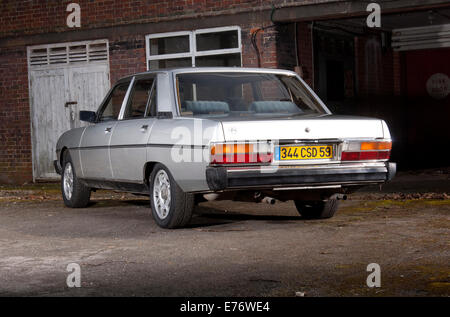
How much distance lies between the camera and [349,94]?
17062mm

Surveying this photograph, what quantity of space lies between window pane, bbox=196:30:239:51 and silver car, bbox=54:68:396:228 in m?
5.55

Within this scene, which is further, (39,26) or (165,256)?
(39,26)

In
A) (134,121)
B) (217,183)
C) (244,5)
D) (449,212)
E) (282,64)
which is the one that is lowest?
(449,212)

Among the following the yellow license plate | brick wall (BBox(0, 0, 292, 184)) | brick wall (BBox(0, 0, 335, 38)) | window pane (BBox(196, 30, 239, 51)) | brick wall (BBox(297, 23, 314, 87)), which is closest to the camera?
the yellow license plate

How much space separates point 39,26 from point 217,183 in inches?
432

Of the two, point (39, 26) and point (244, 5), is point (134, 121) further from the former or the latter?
point (39, 26)

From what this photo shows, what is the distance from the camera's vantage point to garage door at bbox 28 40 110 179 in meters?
16.7

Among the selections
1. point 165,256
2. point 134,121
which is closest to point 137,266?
point 165,256

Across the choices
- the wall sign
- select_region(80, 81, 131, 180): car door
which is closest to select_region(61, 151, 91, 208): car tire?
select_region(80, 81, 131, 180): car door

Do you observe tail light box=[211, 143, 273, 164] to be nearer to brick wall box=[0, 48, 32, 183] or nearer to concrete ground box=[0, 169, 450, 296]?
concrete ground box=[0, 169, 450, 296]

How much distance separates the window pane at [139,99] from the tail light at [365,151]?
7.56 ft

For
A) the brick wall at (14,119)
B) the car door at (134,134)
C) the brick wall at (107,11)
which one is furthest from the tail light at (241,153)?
the brick wall at (14,119)

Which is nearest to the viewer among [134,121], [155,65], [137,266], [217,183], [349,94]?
[137,266]

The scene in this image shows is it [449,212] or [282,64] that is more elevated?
[282,64]
